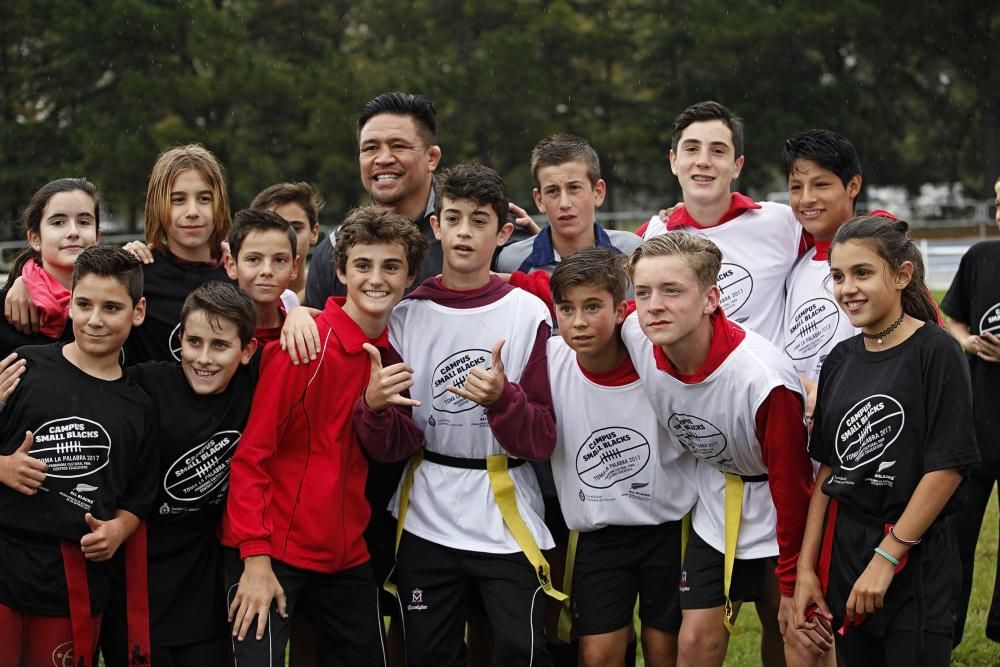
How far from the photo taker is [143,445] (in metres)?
4.19

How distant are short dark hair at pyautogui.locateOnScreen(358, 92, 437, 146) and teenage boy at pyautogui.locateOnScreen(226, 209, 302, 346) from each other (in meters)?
0.97

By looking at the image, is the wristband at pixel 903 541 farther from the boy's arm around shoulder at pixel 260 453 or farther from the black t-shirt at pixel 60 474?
the black t-shirt at pixel 60 474

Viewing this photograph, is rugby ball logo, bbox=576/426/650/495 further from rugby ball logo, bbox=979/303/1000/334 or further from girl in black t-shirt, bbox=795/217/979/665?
rugby ball logo, bbox=979/303/1000/334

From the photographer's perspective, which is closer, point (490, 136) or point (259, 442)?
point (259, 442)

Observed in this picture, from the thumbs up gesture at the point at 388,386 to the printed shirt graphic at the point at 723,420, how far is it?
0.93m

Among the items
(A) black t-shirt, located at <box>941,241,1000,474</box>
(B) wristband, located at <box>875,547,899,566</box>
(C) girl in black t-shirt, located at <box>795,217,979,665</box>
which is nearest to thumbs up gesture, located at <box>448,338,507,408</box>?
(C) girl in black t-shirt, located at <box>795,217,979,665</box>

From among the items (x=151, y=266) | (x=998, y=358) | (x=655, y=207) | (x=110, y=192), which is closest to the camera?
(x=151, y=266)

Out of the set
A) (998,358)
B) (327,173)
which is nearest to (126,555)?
(998,358)

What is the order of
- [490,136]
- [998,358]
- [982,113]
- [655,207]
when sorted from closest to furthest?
[998,358] → [490,136] → [982,113] → [655,207]

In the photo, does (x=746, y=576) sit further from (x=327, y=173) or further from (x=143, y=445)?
(x=327, y=173)

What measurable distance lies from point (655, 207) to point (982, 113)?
10.5m

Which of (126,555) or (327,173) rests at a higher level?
(327,173)

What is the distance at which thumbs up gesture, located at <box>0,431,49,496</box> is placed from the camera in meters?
3.98

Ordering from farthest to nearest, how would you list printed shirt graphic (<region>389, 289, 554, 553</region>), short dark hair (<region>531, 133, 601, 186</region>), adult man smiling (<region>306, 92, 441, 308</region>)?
1. adult man smiling (<region>306, 92, 441, 308</region>)
2. short dark hair (<region>531, 133, 601, 186</region>)
3. printed shirt graphic (<region>389, 289, 554, 553</region>)
